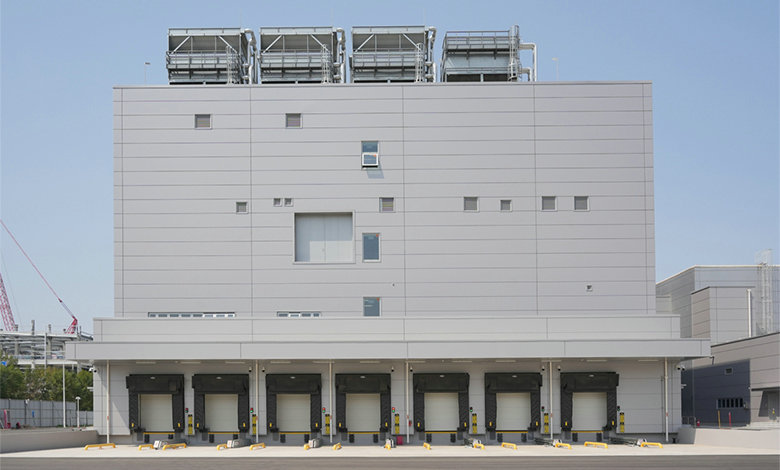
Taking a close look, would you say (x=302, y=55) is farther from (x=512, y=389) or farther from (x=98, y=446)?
(x=98, y=446)

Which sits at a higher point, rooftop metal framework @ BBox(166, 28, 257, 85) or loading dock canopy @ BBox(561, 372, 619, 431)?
rooftop metal framework @ BBox(166, 28, 257, 85)

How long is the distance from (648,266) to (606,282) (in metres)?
2.29

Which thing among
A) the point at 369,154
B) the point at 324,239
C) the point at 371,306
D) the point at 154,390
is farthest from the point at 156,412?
the point at 369,154

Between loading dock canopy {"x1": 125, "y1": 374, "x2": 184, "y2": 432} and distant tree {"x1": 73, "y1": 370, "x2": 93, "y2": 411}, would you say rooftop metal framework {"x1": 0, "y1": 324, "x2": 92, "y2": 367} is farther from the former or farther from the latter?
loading dock canopy {"x1": 125, "y1": 374, "x2": 184, "y2": 432}

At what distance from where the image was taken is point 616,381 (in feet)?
135

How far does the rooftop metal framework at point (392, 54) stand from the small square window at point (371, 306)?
13.4 metres

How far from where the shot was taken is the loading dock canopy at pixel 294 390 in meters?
41.0

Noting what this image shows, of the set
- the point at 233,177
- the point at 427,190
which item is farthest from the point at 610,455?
the point at 233,177

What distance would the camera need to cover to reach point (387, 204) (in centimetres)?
4512

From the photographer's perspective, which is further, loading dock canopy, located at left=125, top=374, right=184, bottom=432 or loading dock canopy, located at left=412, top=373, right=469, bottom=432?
loading dock canopy, located at left=125, top=374, right=184, bottom=432

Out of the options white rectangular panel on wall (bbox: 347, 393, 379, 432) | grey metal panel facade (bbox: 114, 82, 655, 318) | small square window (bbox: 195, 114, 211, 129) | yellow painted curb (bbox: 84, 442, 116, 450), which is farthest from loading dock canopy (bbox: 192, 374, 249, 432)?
small square window (bbox: 195, 114, 211, 129)

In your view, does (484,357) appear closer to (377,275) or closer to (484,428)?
(484,428)

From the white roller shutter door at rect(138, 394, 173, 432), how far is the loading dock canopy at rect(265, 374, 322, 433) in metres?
4.72

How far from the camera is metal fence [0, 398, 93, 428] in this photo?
7350 cm
